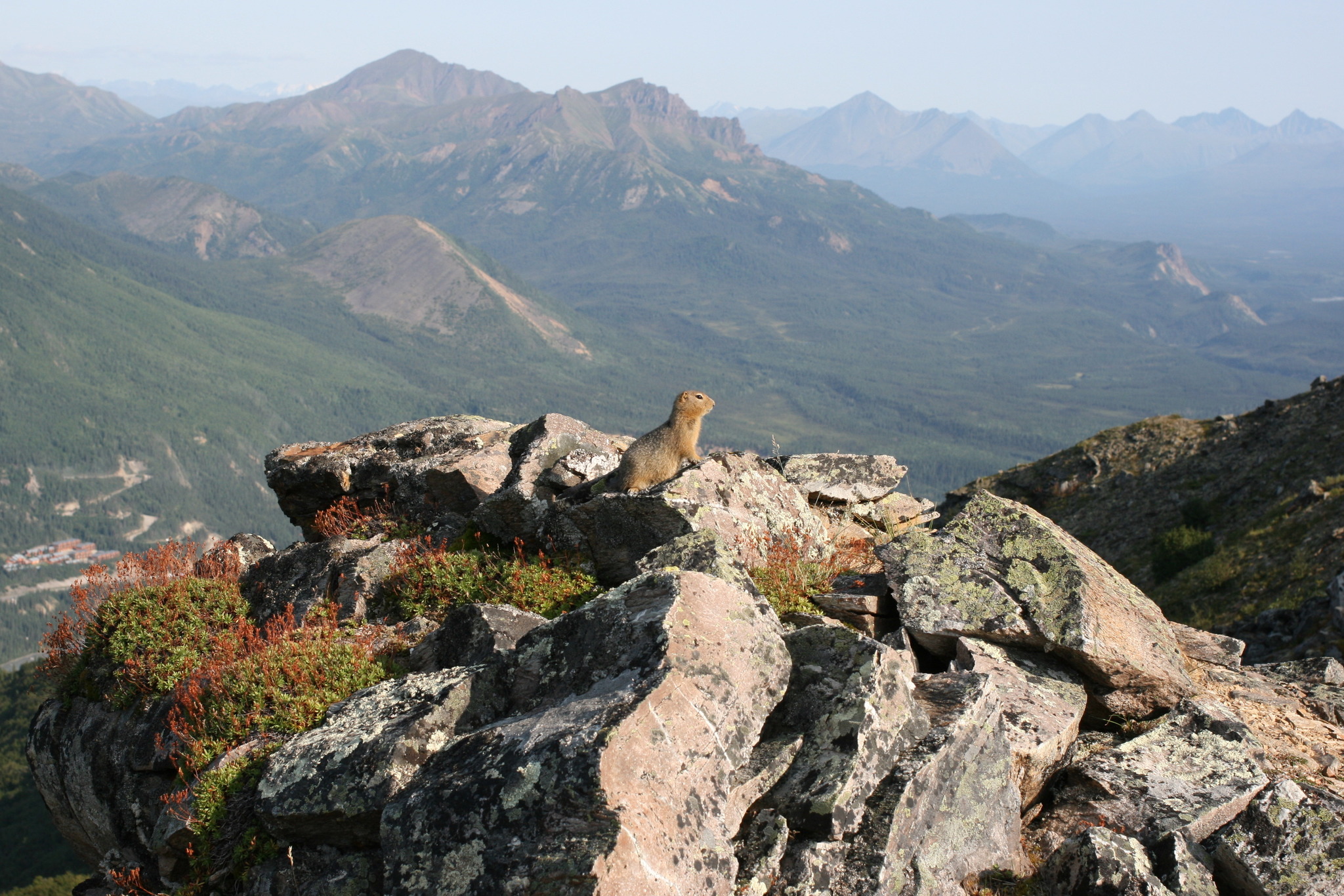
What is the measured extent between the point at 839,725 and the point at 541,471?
355 inches

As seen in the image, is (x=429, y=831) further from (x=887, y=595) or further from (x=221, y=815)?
(x=887, y=595)

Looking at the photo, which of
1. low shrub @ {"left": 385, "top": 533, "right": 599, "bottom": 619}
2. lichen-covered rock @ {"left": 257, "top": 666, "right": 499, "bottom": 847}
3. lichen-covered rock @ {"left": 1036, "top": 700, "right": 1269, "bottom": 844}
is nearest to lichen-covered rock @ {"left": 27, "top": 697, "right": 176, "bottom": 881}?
lichen-covered rock @ {"left": 257, "top": 666, "right": 499, "bottom": 847}

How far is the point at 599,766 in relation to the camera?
5.80 m

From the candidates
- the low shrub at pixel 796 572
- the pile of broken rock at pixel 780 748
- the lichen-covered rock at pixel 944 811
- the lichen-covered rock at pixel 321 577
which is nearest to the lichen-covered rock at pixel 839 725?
the pile of broken rock at pixel 780 748

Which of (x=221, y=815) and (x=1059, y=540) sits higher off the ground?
(x=1059, y=540)

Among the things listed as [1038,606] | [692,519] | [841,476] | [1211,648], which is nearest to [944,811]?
[1038,606]

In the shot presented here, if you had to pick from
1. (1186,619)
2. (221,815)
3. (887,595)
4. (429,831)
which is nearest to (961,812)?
(887,595)

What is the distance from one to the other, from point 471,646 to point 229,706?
2550 mm

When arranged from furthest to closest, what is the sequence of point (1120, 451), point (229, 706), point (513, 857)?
point (1120, 451) < point (229, 706) < point (513, 857)

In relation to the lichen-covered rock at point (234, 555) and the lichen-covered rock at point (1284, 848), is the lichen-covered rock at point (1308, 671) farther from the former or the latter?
the lichen-covered rock at point (234, 555)

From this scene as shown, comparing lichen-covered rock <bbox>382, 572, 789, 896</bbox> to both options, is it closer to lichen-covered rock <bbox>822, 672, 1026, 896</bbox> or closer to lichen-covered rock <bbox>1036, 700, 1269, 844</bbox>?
lichen-covered rock <bbox>822, 672, 1026, 896</bbox>

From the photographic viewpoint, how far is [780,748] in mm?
6977

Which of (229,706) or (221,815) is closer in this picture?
(221,815)

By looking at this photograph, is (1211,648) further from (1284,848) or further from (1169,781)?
(1284,848)
